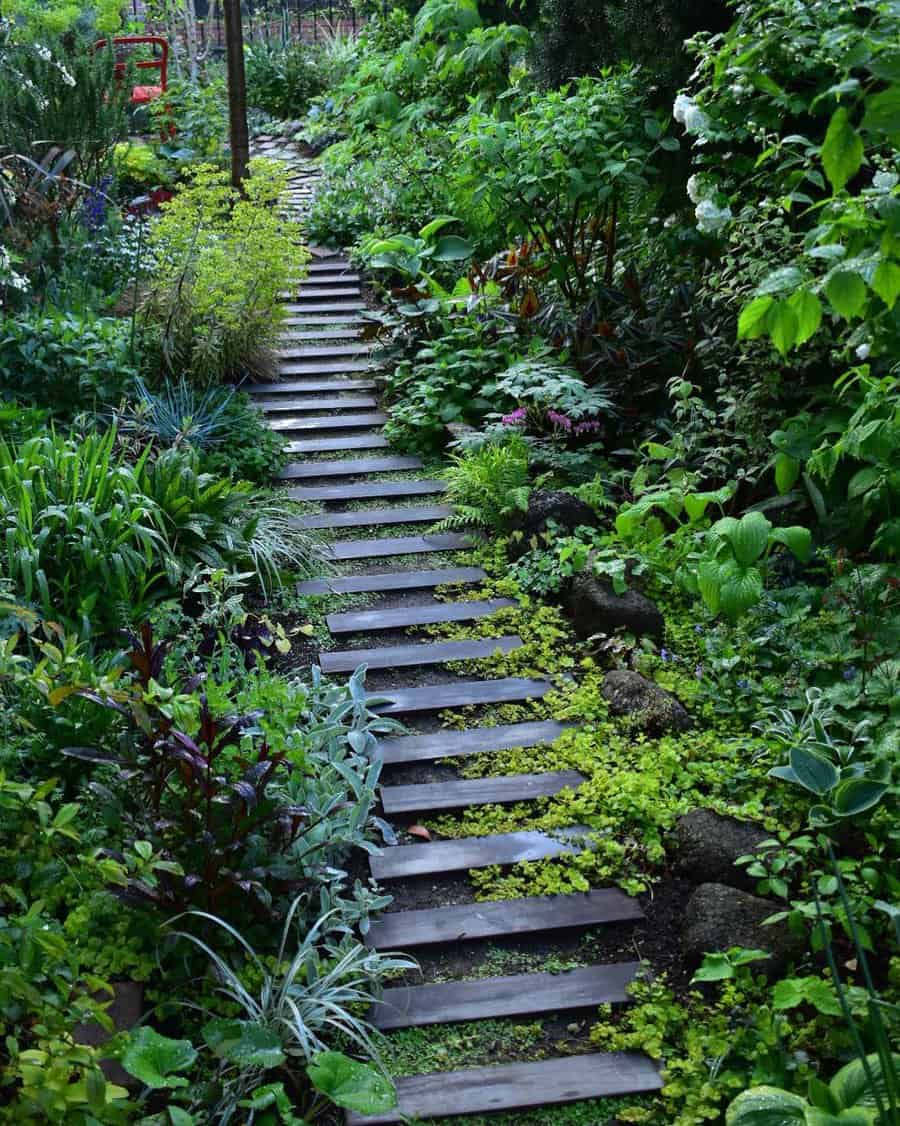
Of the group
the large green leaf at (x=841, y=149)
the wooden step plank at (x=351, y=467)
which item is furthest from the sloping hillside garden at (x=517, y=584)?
the wooden step plank at (x=351, y=467)

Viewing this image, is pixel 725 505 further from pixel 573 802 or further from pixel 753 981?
pixel 753 981

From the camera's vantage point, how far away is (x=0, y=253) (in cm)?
468

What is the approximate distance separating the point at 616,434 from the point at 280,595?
2065 mm

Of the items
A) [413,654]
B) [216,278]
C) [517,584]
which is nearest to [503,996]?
[413,654]

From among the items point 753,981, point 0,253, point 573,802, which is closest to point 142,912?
point 573,802

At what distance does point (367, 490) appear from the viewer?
588 centimetres

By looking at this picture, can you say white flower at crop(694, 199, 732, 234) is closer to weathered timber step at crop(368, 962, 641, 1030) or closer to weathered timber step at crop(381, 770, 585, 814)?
weathered timber step at crop(381, 770, 585, 814)

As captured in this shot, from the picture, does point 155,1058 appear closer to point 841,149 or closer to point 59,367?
point 841,149

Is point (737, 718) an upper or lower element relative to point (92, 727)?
lower

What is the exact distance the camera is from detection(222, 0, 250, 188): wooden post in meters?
8.27

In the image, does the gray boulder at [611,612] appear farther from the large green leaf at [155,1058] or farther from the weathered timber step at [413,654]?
the large green leaf at [155,1058]

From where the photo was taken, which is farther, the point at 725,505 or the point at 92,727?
the point at 725,505

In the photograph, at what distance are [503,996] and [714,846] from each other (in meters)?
0.77

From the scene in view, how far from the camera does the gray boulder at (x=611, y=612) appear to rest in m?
Result: 4.51
